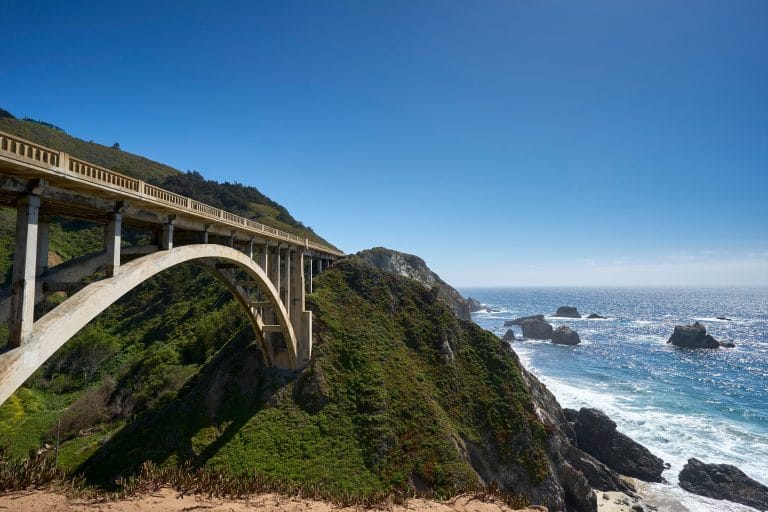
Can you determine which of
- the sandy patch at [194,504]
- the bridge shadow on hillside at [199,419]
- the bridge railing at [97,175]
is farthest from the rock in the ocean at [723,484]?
the bridge railing at [97,175]

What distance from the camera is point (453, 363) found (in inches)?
1439

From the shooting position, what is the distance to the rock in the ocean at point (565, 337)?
9234 centimetres

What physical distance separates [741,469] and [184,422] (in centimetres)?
4899

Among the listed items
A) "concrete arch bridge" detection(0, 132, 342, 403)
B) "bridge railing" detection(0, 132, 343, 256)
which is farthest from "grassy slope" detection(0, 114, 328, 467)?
"bridge railing" detection(0, 132, 343, 256)

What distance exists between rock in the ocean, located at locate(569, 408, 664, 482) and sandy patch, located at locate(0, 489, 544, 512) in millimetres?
27822

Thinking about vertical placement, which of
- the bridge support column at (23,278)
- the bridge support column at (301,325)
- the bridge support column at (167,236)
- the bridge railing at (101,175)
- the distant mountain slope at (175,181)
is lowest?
the bridge support column at (301,325)

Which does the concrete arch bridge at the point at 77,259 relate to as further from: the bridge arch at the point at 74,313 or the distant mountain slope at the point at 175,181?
the distant mountain slope at the point at 175,181

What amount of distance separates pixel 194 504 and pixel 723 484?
4270 centimetres

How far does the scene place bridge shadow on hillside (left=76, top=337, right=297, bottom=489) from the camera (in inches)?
909

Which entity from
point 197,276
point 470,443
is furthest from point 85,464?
point 197,276

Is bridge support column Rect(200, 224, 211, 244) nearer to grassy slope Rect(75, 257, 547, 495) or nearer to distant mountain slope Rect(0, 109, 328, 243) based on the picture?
grassy slope Rect(75, 257, 547, 495)

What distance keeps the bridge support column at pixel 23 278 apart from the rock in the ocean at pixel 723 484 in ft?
157

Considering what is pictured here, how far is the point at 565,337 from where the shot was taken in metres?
93.6

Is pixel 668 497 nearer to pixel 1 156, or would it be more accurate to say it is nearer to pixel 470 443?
pixel 470 443
